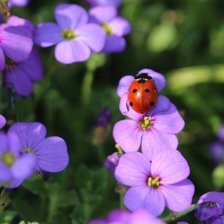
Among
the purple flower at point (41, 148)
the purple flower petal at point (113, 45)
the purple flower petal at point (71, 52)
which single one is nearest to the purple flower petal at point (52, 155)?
the purple flower at point (41, 148)

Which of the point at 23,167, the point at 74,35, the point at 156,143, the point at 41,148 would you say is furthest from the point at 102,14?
the point at 23,167

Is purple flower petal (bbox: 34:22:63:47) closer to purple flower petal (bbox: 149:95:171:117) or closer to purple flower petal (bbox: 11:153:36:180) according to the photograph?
purple flower petal (bbox: 149:95:171:117)

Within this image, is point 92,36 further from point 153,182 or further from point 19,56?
point 153,182

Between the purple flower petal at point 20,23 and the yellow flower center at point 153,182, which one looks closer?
the yellow flower center at point 153,182

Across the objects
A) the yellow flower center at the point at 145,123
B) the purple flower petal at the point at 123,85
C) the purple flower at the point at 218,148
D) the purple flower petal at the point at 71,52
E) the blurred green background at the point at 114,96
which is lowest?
the purple flower at the point at 218,148

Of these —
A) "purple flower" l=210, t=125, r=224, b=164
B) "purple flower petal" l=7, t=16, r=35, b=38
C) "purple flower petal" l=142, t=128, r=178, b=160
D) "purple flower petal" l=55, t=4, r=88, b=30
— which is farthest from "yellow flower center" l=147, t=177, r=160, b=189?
"purple flower" l=210, t=125, r=224, b=164

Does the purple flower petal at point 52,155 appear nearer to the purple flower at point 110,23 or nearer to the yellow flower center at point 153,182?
the yellow flower center at point 153,182

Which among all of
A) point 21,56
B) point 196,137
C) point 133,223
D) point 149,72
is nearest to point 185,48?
point 196,137
